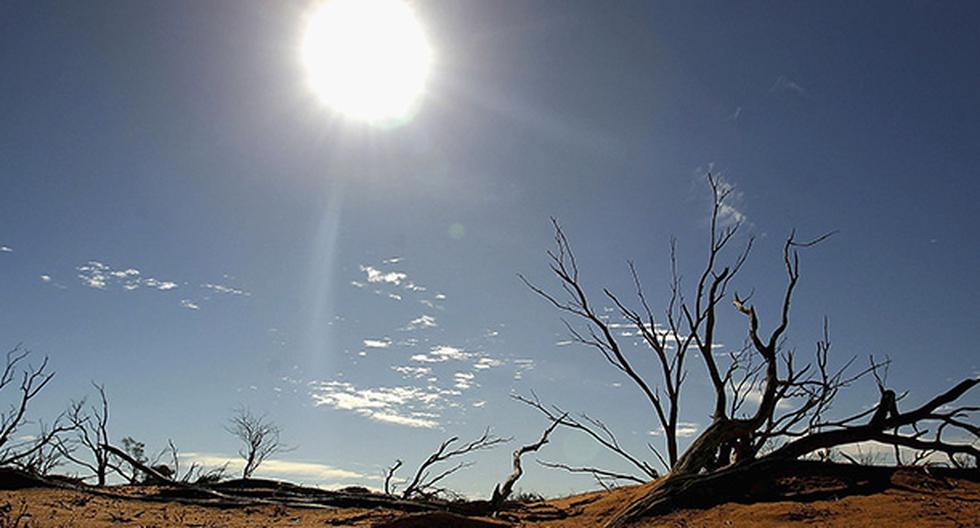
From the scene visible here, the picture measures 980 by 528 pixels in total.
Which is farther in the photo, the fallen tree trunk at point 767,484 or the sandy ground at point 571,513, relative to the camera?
the fallen tree trunk at point 767,484

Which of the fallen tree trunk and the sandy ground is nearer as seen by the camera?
the sandy ground

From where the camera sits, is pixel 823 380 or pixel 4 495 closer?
pixel 4 495

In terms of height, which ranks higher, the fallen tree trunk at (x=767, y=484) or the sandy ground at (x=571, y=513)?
the fallen tree trunk at (x=767, y=484)

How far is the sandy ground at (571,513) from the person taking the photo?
430 cm

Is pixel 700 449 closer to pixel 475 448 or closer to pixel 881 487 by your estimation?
pixel 881 487

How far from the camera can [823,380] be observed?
891cm

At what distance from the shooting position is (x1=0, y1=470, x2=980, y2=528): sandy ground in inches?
169

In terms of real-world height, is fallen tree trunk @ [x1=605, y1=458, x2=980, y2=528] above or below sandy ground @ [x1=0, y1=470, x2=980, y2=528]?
above

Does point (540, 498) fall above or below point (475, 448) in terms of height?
below

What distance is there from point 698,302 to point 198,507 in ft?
28.3

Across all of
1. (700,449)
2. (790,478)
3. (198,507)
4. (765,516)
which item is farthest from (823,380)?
(198,507)

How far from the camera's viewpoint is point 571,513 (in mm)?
6516

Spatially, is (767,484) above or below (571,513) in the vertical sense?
above

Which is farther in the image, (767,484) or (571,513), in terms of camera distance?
(571,513)
